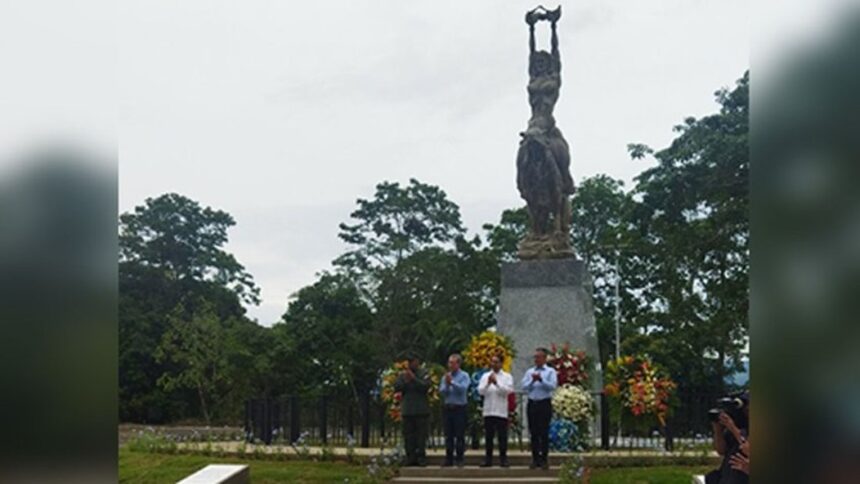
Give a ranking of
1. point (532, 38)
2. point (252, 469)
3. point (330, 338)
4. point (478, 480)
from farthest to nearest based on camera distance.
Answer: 1. point (330, 338)
2. point (532, 38)
3. point (252, 469)
4. point (478, 480)

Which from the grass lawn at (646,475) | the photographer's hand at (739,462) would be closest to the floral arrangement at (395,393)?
the grass lawn at (646,475)

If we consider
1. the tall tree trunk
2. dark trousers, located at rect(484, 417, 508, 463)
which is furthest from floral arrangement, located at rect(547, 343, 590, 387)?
the tall tree trunk

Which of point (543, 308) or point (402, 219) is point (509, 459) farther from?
point (402, 219)

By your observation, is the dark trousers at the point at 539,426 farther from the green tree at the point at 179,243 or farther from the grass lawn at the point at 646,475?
the green tree at the point at 179,243

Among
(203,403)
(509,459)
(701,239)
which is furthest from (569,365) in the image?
(203,403)

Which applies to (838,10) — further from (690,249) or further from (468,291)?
(468,291)

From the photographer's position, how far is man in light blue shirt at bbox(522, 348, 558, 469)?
1088 centimetres

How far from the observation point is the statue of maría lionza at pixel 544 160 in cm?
1496

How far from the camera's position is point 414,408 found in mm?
11367

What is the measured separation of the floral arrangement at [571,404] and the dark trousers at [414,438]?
184cm

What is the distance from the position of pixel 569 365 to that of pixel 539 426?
1992 mm

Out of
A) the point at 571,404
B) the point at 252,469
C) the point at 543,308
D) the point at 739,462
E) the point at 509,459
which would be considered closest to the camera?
the point at 739,462

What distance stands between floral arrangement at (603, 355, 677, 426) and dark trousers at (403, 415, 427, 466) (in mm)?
2889

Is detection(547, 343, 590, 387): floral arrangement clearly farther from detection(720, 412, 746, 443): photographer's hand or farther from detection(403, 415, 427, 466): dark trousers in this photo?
detection(720, 412, 746, 443): photographer's hand
